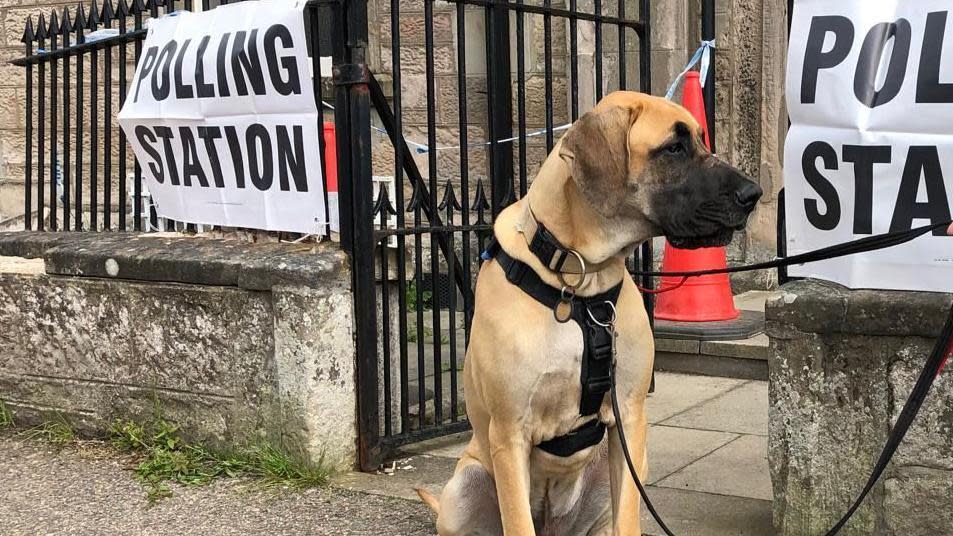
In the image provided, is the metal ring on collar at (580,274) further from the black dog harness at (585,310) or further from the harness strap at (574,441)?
the harness strap at (574,441)

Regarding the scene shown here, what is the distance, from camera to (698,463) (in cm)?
507

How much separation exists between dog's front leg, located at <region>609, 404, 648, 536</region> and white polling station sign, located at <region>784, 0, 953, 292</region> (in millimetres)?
792

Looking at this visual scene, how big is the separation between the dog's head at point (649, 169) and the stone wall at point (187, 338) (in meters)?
1.89

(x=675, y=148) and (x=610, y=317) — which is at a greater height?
(x=675, y=148)

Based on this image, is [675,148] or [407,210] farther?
[407,210]

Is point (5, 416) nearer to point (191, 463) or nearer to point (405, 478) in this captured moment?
point (191, 463)

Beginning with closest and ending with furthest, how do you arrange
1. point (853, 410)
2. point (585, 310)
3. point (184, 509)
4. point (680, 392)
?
point (585, 310)
point (853, 410)
point (184, 509)
point (680, 392)

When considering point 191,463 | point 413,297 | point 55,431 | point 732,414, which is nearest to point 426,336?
point 413,297

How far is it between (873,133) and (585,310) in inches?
40.0

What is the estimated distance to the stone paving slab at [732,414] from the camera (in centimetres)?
566

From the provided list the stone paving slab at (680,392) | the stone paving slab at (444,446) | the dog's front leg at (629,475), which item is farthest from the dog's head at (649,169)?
the stone paving slab at (680,392)

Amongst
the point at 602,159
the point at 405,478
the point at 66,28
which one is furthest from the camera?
the point at 66,28

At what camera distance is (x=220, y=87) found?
208 inches

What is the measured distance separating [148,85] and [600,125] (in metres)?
3.14
